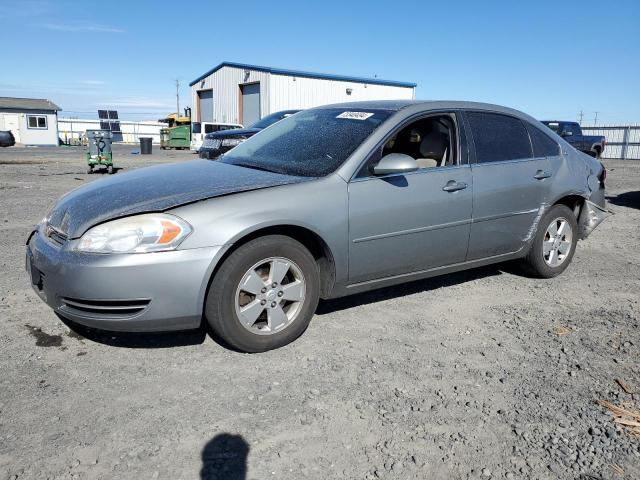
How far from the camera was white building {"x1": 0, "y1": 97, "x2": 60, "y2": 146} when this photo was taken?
4372cm

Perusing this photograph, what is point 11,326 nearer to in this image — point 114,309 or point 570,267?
point 114,309

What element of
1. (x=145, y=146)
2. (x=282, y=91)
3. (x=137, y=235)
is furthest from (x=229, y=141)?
(x=282, y=91)

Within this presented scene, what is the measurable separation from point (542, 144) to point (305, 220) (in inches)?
108

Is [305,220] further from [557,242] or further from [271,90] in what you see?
[271,90]

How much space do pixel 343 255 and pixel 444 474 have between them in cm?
162

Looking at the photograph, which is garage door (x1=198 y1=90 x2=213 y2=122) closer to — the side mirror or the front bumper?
the side mirror

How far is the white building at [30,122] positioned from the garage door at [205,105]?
1368 centimetres

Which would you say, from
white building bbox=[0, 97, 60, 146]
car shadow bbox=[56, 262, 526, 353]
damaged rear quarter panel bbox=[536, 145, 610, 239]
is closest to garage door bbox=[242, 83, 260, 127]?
white building bbox=[0, 97, 60, 146]

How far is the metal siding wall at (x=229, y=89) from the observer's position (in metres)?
32.3

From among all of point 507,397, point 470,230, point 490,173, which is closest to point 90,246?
point 507,397

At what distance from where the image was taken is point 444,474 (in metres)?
2.26

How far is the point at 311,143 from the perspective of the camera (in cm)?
409

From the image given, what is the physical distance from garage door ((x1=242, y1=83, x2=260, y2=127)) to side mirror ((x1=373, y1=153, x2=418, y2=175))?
30.4 m

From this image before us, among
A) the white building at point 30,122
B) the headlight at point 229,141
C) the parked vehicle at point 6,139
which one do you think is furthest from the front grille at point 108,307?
the white building at point 30,122
